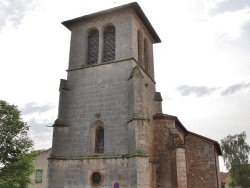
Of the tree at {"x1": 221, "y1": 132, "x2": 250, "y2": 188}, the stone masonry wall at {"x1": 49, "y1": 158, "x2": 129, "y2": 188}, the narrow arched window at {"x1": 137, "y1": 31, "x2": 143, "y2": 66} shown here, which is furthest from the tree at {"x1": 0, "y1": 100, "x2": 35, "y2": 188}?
the tree at {"x1": 221, "y1": 132, "x2": 250, "y2": 188}

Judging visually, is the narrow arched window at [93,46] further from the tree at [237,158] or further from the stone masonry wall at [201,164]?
the tree at [237,158]

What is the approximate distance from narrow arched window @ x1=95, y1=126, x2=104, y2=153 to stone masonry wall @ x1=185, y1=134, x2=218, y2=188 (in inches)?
240

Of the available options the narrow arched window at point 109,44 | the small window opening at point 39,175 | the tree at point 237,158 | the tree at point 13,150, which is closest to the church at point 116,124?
the narrow arched window at point 109,44

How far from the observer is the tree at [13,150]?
70.2ft

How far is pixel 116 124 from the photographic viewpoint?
526 inches

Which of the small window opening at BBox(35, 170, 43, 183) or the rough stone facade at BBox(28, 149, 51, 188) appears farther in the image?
the small window opening at BBox(35, 170, 43, 183)

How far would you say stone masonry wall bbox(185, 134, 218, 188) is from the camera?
15.8m

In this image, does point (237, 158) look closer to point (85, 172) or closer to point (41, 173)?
point (41, 173)

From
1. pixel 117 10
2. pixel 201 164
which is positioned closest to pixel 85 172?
pixel 201 164

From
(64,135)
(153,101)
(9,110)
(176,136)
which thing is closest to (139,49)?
(153,101)

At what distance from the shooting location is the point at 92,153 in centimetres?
1334

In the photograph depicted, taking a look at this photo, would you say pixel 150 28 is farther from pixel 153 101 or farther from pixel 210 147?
pixel 210 147

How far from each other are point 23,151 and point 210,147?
15.5m

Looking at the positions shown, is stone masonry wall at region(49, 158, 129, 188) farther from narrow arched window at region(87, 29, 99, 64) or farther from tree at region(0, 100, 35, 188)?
tree at region(0, 100, 35, 188)
